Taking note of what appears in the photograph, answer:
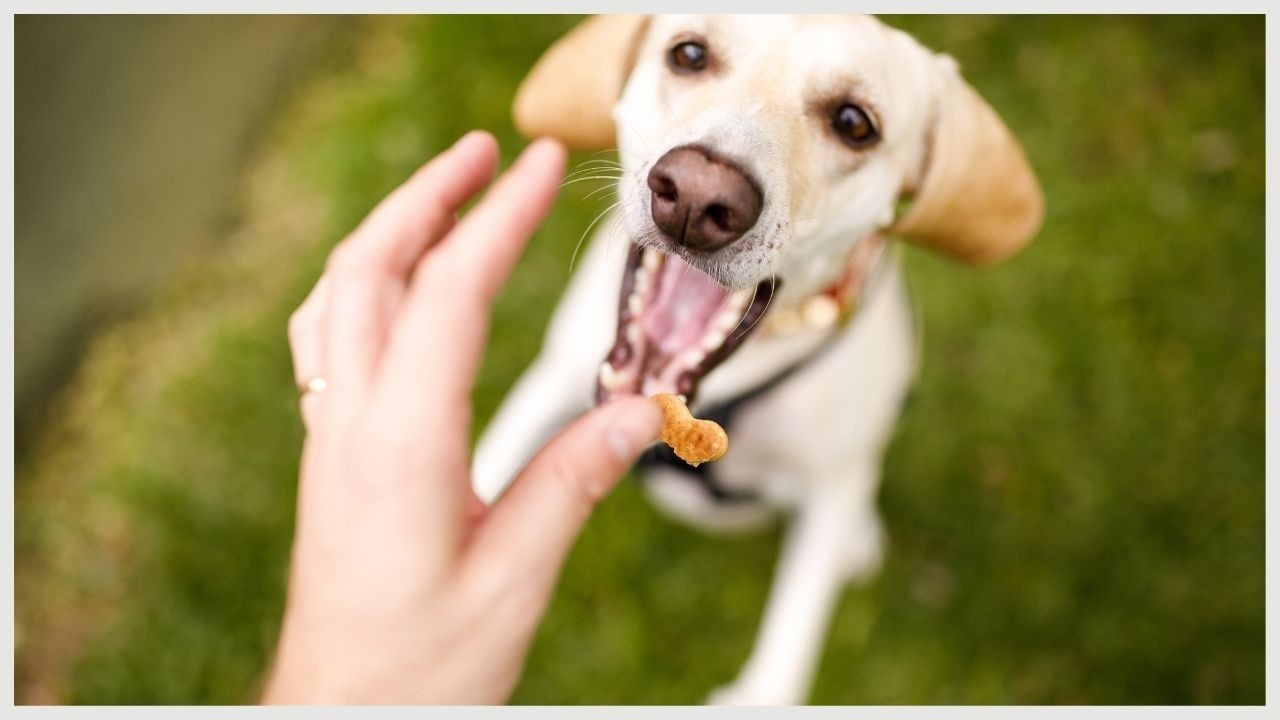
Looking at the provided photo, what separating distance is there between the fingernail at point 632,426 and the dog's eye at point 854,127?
25.5 inches

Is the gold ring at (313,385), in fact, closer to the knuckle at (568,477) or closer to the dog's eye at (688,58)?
the knuckle at (568,477)

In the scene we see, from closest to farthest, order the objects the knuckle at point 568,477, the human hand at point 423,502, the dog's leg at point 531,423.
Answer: the human hand at point 423,502 < the knuckle at point 568,477 < the dog's leg at point 531,423

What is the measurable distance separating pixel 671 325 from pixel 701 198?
1.18 ft

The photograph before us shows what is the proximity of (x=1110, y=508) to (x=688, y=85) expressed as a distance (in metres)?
2.40

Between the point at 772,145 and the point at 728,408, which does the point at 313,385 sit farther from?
the point at 728,408

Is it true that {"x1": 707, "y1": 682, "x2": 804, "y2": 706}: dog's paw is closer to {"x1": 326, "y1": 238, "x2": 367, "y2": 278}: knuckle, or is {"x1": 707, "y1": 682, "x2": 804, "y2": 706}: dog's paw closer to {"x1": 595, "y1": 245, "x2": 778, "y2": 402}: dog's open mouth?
{"x1": 595, "y1": 245, "x2": 778, "y2": 402}: dog's open mouth

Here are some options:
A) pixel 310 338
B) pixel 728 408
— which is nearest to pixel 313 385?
pixel 310 338

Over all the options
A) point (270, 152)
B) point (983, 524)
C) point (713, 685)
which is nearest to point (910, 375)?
point (983, 524)

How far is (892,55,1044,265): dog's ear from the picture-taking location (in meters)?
1.69

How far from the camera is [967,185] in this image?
172 centimetres

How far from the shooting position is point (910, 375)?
2510mm

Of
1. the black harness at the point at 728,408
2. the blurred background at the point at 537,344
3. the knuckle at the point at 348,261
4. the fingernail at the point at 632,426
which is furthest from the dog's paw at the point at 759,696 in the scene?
the knuckle at the point at 348,261

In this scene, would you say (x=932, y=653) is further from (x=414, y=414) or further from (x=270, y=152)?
(x=270, y=152)

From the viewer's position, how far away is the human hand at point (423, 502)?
1.18 m
